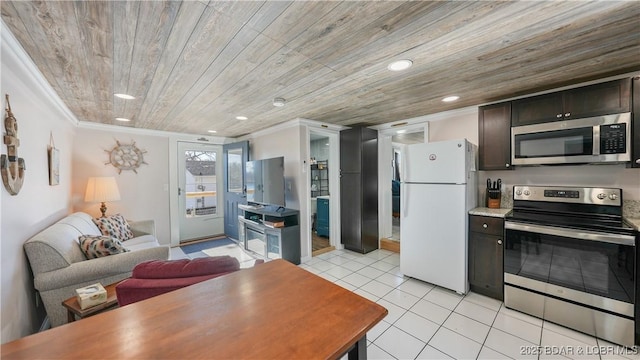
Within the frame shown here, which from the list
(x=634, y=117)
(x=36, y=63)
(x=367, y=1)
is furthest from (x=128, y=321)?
(x=634, y=117)

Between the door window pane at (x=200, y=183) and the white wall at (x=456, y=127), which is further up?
the white wall at (x=456, y=127)

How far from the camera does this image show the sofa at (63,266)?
5.95ft

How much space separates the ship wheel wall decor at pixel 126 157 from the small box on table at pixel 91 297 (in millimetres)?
3288

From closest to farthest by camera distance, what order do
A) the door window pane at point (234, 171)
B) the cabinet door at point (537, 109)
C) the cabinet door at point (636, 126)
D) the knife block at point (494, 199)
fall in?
the cabinet door at point (636, 126), the cabinet door at point (537, 109), the knife block at point (494, 199), the door window pane at point (234, 171)

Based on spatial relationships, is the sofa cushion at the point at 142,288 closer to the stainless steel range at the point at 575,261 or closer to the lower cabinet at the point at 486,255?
the lower cabinet at the point at 486,255

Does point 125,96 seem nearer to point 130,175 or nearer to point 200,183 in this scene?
point 130,175

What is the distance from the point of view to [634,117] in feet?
6.43

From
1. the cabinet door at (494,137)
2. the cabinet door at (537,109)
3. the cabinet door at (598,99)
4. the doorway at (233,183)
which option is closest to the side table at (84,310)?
the doorway at (233,183)

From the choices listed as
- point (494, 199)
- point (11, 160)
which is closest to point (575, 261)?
point (494, 199)

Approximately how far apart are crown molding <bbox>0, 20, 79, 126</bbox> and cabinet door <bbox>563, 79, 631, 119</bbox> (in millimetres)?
4234

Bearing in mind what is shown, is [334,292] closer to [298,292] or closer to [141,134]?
[298,292]

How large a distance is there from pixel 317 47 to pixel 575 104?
2.47 meters

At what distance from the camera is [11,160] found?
1573mm

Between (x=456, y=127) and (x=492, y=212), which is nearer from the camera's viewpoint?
(x=492, y=212)
